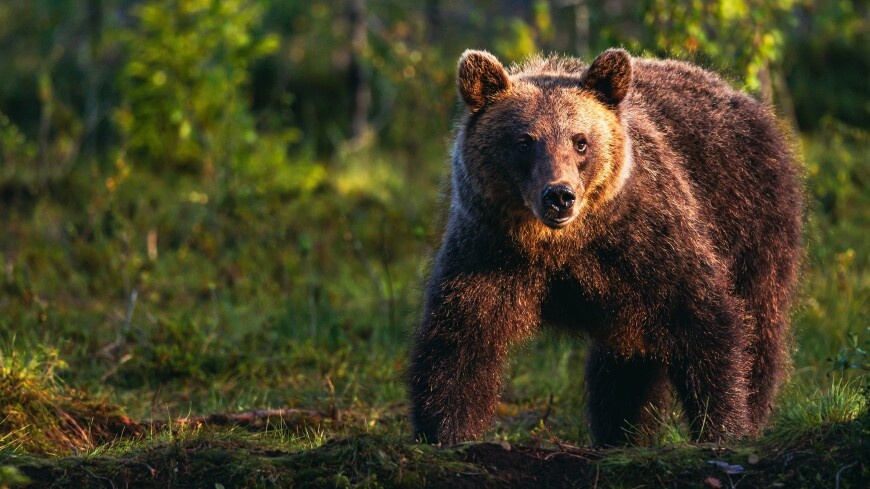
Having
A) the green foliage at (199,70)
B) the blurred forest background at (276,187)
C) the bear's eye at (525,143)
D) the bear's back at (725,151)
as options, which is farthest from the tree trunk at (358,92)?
the bear's eye at (525,143)

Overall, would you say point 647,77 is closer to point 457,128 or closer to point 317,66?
point 457,128

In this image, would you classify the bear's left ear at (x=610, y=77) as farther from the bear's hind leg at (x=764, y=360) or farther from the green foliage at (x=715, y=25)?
the green foliage at (x=715, y=25)

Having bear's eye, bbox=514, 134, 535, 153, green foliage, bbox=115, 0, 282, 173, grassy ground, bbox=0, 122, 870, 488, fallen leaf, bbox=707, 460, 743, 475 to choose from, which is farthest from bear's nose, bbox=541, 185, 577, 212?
green foliage, bbox=115, 0, 282, 173

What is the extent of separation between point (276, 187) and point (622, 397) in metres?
5.33

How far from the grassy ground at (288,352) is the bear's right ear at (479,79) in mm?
1437

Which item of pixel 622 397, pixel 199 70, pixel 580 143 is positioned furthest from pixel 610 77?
pixel 199 70

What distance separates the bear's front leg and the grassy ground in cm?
41

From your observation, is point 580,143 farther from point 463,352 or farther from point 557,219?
point 463,352

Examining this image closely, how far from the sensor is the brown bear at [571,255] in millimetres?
5578

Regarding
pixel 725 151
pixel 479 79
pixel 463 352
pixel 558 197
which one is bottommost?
pixel 463 352

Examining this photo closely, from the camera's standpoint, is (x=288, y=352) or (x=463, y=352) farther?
(x=288, y=352)

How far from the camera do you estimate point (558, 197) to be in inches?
206

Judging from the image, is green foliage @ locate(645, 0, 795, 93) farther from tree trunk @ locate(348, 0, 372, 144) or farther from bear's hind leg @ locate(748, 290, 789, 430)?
tree trunk @ locate(348, 0, 372, 144)

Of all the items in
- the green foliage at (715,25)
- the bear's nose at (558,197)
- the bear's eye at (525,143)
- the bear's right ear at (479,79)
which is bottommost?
the bear's nose at (558,197)
